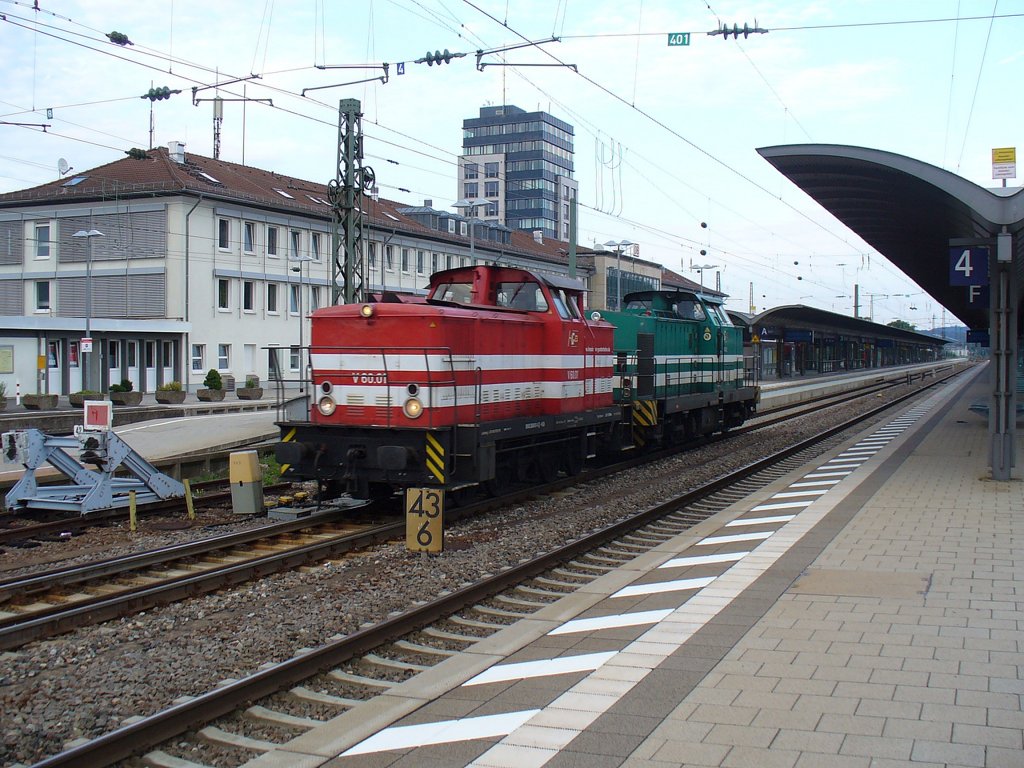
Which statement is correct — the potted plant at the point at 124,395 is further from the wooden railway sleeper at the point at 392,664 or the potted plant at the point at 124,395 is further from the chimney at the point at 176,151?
the wooden railway sleeper at the point at 392,664

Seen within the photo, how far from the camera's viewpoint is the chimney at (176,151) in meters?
44.8

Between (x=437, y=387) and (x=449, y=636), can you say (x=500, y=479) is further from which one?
(x=449, y=636)

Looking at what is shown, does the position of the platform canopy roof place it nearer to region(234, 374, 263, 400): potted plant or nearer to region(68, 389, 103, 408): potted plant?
region(68, 389, 103, 408): potted plant

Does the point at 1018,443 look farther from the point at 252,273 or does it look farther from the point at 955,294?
the point at 252,273

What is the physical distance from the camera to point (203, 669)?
19.4 ft

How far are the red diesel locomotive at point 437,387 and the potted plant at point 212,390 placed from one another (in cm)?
2643

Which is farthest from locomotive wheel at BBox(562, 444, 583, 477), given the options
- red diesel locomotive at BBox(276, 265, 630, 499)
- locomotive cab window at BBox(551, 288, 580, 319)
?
locomotive cab window at BBox(551, 288, 580, 319)

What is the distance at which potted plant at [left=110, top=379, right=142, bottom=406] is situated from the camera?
34.4 metres

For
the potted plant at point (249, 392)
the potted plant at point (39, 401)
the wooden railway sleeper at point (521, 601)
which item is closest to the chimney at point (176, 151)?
the potted plant at point (249, 392)

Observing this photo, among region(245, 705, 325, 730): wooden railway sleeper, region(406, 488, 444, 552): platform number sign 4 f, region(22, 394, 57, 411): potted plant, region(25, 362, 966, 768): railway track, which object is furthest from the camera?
region(22, 394, 57, 411): potted plant

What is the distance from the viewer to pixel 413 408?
446 inches

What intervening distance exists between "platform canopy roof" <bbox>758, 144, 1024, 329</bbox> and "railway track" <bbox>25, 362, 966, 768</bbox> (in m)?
7.34

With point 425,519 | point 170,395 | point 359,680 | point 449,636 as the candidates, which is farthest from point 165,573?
point 170,395

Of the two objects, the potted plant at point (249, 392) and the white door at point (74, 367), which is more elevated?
the white door at point (74, 367)
